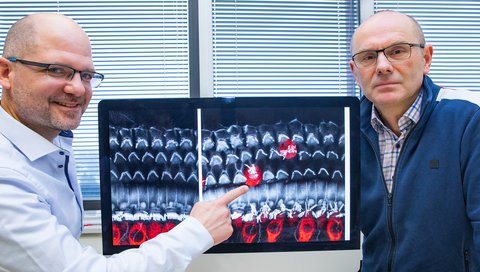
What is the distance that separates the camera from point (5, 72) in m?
0.85

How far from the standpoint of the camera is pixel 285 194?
0.92m

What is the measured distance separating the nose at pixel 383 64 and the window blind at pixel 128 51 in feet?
2.83

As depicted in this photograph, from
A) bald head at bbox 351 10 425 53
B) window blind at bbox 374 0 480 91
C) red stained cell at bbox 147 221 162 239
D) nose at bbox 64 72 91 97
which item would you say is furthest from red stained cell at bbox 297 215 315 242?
window blind at bbox 374 0 480 91

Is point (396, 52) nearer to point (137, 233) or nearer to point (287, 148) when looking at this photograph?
point (287, 148)

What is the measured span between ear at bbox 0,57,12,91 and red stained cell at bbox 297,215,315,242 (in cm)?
73

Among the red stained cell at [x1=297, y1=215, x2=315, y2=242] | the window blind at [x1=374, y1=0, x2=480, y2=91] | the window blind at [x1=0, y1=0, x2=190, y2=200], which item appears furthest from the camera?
the window blind at [x1=374, y1=0, x2=480, y2=91]

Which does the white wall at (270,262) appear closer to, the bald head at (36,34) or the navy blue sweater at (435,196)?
the navy blue sweater at (435,196)

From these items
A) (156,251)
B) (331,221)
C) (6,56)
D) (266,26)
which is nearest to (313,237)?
(331,221)

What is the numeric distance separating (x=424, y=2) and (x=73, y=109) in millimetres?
1523

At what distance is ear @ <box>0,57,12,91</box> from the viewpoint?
838mm

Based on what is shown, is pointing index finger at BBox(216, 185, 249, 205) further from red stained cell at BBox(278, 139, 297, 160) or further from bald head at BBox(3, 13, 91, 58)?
bald head at BBox(3, 13, 91, 58)

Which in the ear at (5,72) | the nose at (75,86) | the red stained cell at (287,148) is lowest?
the red stained cell at (287,148)

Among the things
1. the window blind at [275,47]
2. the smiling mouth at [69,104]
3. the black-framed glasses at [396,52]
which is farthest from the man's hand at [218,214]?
the window blind at [275,47]

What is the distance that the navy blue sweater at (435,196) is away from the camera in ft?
3.05
